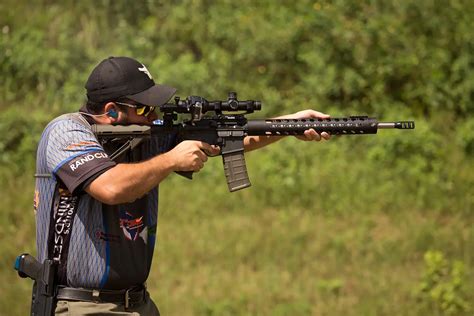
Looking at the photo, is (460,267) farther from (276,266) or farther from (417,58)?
(417,58)

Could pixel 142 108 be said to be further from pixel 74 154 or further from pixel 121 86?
pixel 74 154

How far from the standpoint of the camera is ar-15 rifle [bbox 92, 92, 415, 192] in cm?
440

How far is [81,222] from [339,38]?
6.86 metres

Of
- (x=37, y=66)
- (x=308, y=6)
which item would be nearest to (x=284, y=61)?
(x=308, y=6)

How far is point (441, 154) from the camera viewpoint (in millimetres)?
9492

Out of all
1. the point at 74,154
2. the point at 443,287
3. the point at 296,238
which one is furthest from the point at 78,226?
the point at 296,238

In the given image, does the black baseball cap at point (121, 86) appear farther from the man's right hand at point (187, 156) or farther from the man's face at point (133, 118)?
the man's right hand at point (187, 156)

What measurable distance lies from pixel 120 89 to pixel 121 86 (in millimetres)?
18

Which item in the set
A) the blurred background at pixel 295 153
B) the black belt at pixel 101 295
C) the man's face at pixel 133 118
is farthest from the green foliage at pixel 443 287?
the man's face at pixel 133 118

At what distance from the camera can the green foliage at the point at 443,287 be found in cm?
689

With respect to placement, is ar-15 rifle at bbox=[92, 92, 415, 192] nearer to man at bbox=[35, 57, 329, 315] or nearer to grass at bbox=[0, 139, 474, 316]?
man at bbox=[35, 57, 329, 315]

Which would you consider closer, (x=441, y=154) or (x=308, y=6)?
(x=441, y=154)

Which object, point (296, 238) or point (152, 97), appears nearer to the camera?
point (152, 97)

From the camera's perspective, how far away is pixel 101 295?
4.21m
